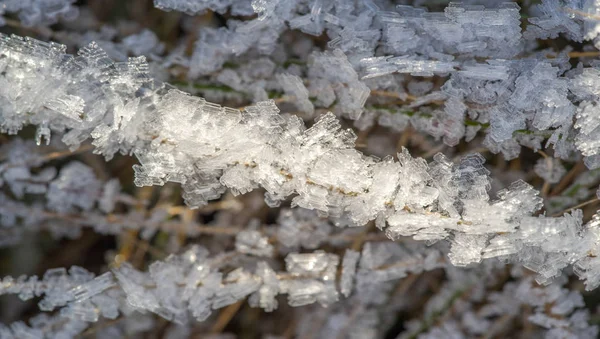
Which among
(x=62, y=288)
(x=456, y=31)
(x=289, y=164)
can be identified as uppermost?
(x=456, y=31)

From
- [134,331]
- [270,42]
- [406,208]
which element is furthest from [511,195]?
[134,331]

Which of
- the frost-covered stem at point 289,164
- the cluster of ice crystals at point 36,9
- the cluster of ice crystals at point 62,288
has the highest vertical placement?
the cluster of ice crystals at point 36,9

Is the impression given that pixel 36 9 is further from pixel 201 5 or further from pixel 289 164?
pixel 289 164

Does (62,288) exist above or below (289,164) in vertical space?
below

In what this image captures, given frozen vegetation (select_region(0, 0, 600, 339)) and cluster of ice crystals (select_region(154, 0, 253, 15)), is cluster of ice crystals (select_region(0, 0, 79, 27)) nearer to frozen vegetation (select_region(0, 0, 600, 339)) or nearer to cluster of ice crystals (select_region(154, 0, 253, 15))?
frozen vegetation (select_region(0, 0, 600, 339))

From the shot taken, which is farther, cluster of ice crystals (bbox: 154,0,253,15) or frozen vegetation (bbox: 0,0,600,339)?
cluster of ice crystals (bbox: 154,0,253,15)

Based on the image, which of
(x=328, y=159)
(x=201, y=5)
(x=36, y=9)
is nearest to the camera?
(x=328, y=159)

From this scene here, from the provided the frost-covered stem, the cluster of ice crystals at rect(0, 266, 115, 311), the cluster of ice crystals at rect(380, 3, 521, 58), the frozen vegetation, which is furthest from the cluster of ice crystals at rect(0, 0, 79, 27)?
the cluster of ice crystals at rect(380, 3, 521, 58)

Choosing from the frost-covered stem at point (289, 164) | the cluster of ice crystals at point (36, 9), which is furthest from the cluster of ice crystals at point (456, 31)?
the cluster of ice crystals at point (36, 9)

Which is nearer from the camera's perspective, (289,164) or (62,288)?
(289,164)

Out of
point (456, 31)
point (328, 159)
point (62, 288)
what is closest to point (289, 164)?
point (328, 159)

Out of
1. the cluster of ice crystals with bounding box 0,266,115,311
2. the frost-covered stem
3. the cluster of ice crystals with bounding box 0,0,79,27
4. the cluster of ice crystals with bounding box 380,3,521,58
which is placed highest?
the cluster of ice crystals with bounding box 380,3,521,58

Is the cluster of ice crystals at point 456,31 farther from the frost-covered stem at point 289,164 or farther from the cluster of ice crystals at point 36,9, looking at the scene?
the cluster of ice crystals at point 36,9
